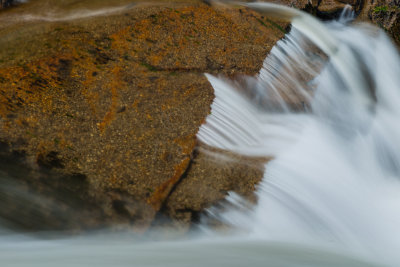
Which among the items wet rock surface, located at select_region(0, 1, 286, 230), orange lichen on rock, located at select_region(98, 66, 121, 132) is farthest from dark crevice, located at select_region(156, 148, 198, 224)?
orange lichen on rock, located at select_region(98, 66, 121, 132)

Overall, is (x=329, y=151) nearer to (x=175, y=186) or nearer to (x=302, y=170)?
(x=302, y=170)

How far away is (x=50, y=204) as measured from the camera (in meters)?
2.79

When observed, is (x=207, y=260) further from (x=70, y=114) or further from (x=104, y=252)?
(x=70, y=114)

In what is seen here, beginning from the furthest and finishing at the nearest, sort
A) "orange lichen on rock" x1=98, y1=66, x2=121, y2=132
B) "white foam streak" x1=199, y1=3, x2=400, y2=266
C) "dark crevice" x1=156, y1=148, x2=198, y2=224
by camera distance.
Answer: "white foam streak" x1=199, y1=3, x2=400, y2=266 < "orange lichen on rock" x1=98, y1=66, x2=121, y2=132 < "dark crevice" x1=156, y1=148, x2=198, y2=224

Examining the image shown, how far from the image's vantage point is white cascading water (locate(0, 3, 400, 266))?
275 cm

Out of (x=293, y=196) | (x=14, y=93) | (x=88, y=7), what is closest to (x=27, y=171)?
(x=14, y=93)

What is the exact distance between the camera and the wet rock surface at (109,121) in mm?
2820

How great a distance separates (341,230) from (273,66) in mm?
2062

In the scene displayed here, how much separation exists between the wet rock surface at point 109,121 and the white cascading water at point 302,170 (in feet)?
0.66

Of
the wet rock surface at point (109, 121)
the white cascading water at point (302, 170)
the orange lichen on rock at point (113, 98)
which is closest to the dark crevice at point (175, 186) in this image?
the wet rock surface at point (109, 121)

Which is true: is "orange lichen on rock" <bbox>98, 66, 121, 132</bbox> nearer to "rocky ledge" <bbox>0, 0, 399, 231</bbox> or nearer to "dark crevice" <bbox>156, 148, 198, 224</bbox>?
"rocky ledge" <bbox>0, 0, 399, 231</bbox>

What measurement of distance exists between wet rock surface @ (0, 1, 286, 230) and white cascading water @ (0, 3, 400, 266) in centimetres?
20

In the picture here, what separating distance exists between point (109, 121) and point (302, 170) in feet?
6.83

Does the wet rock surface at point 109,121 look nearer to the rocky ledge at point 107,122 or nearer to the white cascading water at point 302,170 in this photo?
the rocky ledge at point 107,122
